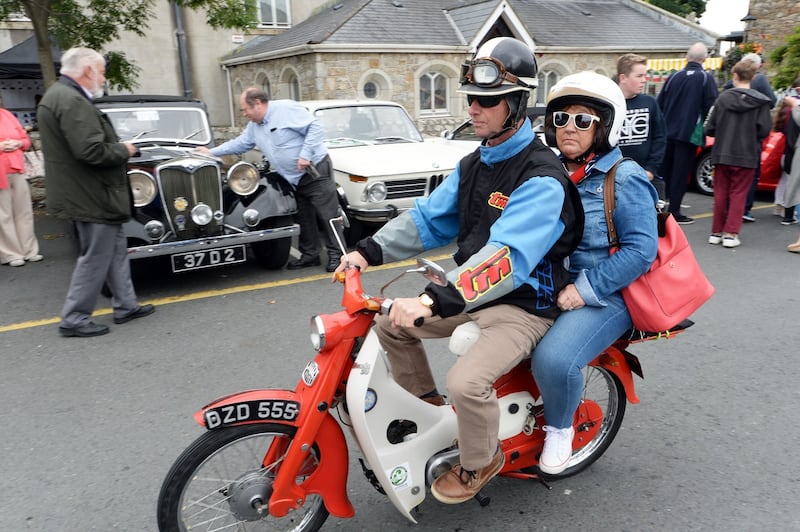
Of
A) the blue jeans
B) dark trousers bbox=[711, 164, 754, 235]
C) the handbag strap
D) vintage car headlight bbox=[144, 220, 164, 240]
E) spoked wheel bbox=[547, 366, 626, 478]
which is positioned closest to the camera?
the blue jeans

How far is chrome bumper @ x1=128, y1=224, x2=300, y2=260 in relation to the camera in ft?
17.1

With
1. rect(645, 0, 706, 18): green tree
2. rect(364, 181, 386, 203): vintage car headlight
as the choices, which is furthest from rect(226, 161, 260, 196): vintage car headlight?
rect(645, 0, 706, 18): green tree

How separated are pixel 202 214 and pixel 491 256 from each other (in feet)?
13.2

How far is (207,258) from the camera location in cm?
551

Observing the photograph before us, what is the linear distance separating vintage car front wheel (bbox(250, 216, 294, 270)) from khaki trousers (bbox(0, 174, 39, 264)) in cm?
266

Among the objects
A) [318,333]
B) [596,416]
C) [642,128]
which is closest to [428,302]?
[318,333]

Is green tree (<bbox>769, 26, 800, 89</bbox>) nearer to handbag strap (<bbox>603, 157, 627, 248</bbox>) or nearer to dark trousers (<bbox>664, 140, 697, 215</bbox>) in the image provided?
dark trousers (<bbox>664, 140, 697, 215</bbox>)

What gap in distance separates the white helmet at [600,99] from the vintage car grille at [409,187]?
175 inches

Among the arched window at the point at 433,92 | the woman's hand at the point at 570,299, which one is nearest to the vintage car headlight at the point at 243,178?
the woman's hand at the point at 570,299

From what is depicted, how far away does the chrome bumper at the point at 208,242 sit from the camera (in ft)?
17.1

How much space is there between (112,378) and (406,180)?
12.9ft

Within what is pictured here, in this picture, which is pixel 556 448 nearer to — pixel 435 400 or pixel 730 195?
pixel 435 400

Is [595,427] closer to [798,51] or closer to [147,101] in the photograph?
[147,101]

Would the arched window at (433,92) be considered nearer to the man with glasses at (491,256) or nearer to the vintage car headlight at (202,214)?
the vintage car headlight at (202,214)
